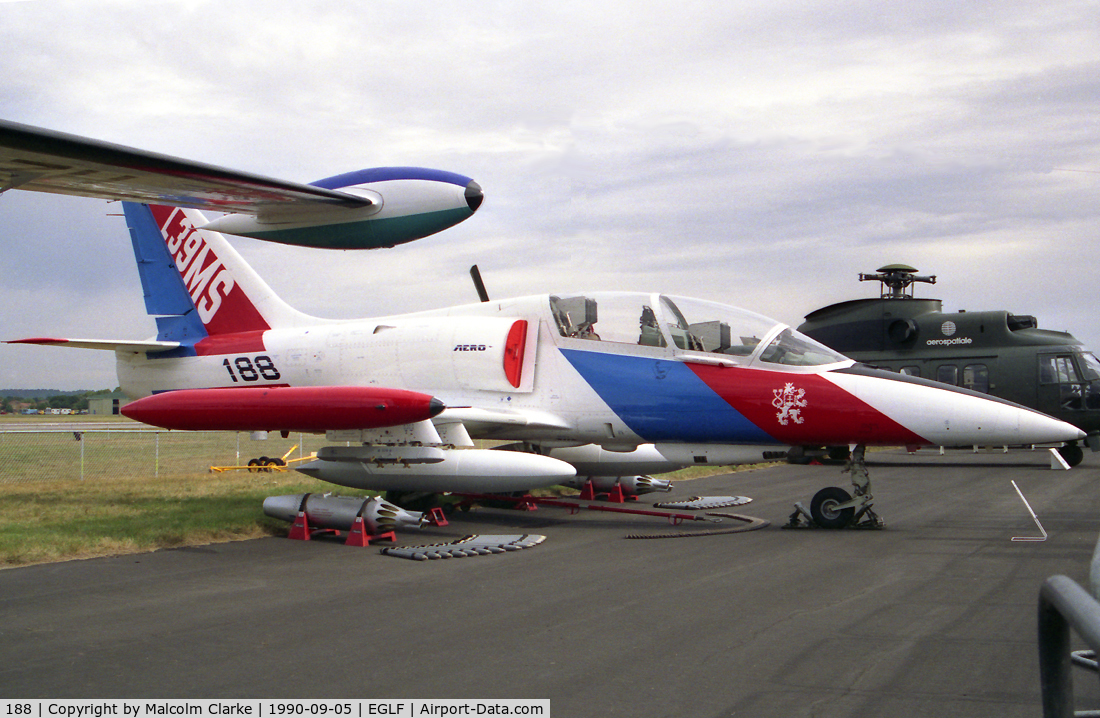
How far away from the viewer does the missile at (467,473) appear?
9.60 m

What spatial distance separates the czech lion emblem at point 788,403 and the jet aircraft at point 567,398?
1cm

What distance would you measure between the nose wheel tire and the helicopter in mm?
12378

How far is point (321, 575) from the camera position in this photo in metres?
7.45

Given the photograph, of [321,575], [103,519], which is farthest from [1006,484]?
[103,519]

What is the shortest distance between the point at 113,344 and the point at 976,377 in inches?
779

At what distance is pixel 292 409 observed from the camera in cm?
964

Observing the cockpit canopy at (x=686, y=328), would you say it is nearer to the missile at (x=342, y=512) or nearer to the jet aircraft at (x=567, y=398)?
the jet aircraft at (x=567, y=398)

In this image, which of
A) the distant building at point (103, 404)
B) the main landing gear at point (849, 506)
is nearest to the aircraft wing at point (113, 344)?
the main landing gear at point (849, 506)

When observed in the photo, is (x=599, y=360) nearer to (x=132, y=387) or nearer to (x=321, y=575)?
(x=321, y=575)

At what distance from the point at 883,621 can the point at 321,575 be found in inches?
179

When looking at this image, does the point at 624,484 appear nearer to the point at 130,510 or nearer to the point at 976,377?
the point at 130,510

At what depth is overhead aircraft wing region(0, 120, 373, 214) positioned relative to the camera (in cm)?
485

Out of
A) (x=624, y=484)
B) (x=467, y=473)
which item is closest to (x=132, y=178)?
(x=467, y=473)

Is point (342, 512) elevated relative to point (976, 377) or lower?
lower
